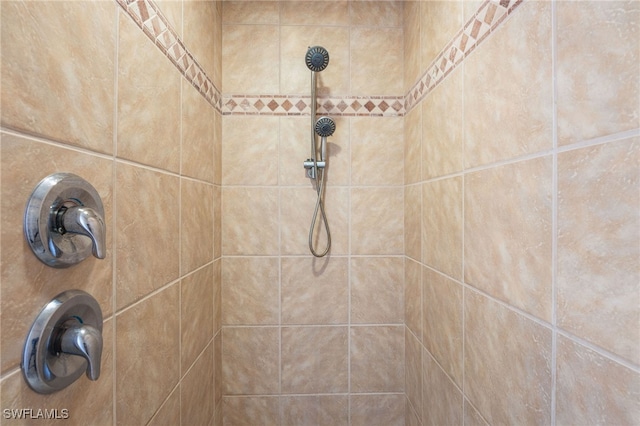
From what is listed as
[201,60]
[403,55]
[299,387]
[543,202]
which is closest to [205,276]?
[299,387]

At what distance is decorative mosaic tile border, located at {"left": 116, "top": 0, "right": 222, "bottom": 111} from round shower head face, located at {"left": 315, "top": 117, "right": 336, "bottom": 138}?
43 centimetres

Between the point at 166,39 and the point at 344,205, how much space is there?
873mm

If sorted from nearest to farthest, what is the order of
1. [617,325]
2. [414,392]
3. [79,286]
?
1. [617,325]
2. [79,286]
3. [414,392]

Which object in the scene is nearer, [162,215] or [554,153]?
[554,153]

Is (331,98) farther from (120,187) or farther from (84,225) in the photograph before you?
(84,225)

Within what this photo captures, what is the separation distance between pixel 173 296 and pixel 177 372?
0.76 ft

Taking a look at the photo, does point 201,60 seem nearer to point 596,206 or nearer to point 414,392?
point 596,206

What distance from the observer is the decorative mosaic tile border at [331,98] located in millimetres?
735

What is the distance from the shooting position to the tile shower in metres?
0.44

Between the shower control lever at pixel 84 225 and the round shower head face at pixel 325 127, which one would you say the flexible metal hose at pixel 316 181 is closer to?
the round shower head face at pixel 325 127

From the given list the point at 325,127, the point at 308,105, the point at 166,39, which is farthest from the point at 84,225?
the point at 308,105

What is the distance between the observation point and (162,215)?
0.84 metres

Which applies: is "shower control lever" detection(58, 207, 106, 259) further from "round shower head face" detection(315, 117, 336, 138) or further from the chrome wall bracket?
"round shower head face" detection(315, 117, 336, 138)

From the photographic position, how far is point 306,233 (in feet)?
4.58
